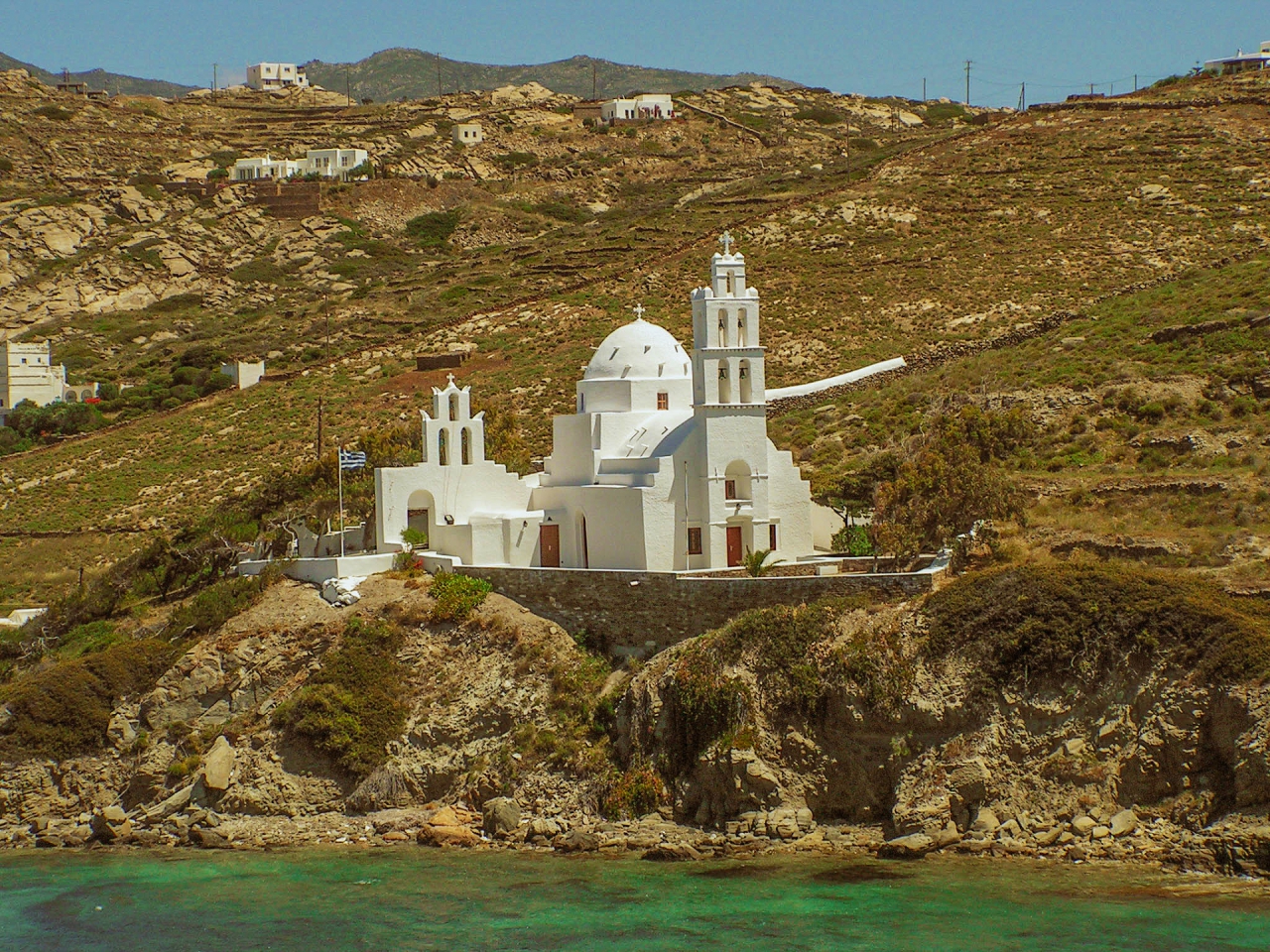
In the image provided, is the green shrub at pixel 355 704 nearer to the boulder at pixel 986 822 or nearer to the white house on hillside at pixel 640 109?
the boulder at pixel 986 822

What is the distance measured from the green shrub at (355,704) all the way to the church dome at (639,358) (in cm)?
951

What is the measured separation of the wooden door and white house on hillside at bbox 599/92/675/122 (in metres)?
101

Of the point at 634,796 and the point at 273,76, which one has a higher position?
the point at 273,76

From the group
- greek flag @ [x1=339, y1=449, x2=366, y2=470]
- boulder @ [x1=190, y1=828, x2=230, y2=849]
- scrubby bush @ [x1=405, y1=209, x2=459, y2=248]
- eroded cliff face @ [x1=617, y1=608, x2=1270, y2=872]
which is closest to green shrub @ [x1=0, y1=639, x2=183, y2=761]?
boulder @ [x1=190, y1=828, x2=230, y2=849]

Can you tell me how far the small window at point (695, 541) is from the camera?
4081cm

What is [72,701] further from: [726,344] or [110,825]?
[726,344]

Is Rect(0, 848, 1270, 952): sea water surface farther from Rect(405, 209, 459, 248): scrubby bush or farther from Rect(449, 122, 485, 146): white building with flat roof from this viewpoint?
Rect(449, 122, 485, 146): white building with flat roof

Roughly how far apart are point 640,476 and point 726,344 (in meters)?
3.84

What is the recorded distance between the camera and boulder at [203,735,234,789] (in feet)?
122

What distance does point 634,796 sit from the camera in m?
34.6

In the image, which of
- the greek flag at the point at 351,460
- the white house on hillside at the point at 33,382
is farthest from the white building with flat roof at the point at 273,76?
the greek flag at the point at 351,460

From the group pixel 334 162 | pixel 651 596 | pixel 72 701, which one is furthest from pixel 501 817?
pixel 334 162

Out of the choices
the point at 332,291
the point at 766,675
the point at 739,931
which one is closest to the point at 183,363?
the point at 332,291

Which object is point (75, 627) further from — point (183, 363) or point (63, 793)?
point (183, 363)
